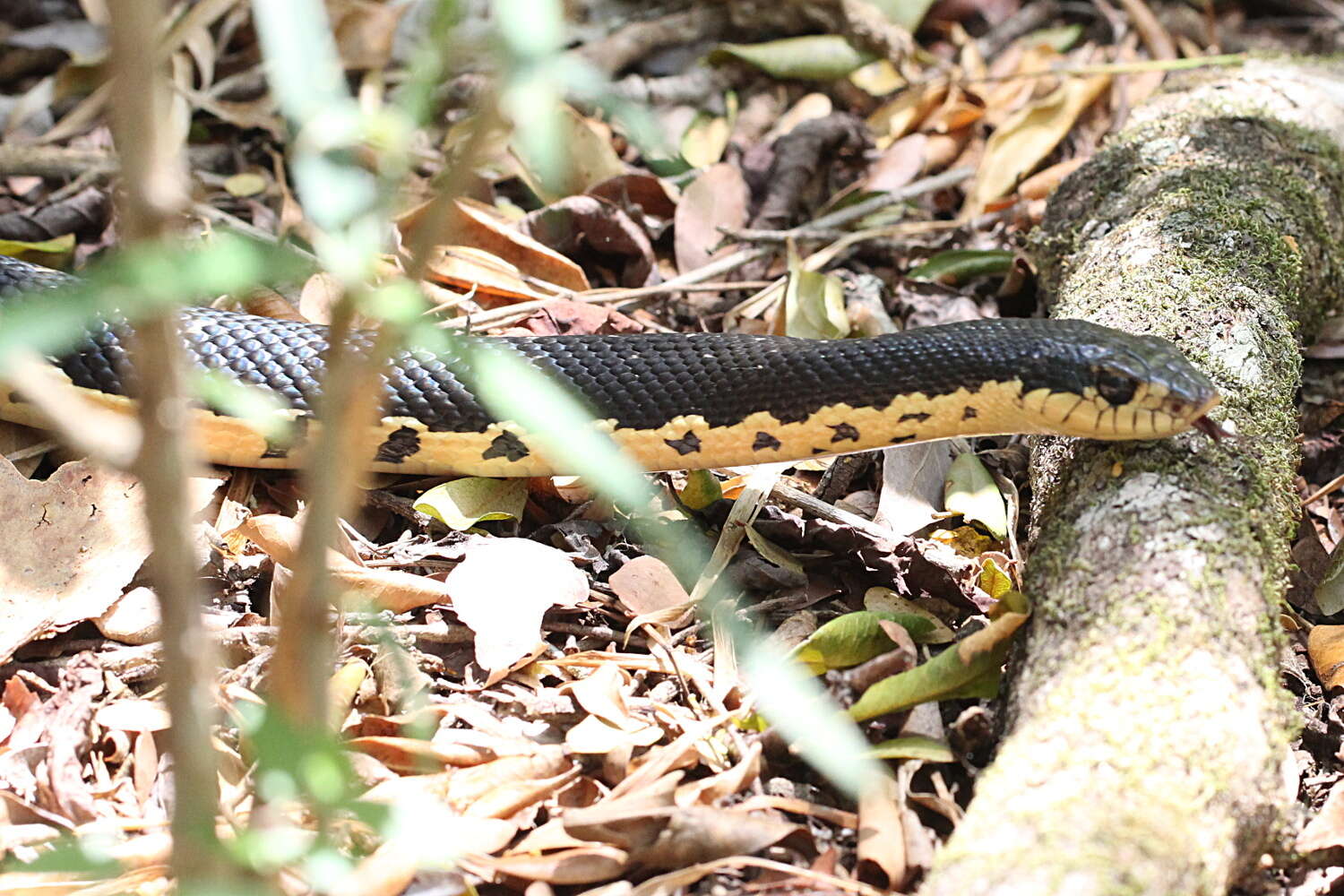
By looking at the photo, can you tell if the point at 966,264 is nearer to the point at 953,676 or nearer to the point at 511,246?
the point at 511,246

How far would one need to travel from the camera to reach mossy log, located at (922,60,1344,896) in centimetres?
249

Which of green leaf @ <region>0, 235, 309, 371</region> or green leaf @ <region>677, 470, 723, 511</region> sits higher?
green leaf @ <region>0, 235, 309, 371</region>

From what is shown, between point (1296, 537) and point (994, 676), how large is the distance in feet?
5.55

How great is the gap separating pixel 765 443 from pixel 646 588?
0.64 meters

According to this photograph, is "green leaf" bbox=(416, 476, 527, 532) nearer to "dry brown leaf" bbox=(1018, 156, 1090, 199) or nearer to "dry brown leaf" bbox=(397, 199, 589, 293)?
"dry brown leaf" bbox=(397, 199, 589, 293)

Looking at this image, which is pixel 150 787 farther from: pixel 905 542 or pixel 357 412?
pixel 905 542

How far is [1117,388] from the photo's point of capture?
136 inches

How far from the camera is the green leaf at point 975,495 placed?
13.4 feet

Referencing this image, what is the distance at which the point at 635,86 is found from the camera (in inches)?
254

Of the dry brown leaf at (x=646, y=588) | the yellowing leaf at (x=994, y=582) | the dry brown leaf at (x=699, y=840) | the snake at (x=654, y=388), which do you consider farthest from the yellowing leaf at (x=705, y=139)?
the dry brown leaf at (x=699, y=840)

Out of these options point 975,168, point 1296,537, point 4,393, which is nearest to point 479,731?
point 4,393

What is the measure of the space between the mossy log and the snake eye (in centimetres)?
18

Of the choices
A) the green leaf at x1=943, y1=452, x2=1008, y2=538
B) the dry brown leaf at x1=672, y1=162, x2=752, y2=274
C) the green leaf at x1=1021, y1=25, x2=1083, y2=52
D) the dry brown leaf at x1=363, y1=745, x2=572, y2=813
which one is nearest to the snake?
the green leaf at x1=943, y1=452, x2=1008, y2=538

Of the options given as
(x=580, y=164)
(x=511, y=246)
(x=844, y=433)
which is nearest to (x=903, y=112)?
A: (x=580, y=164)
